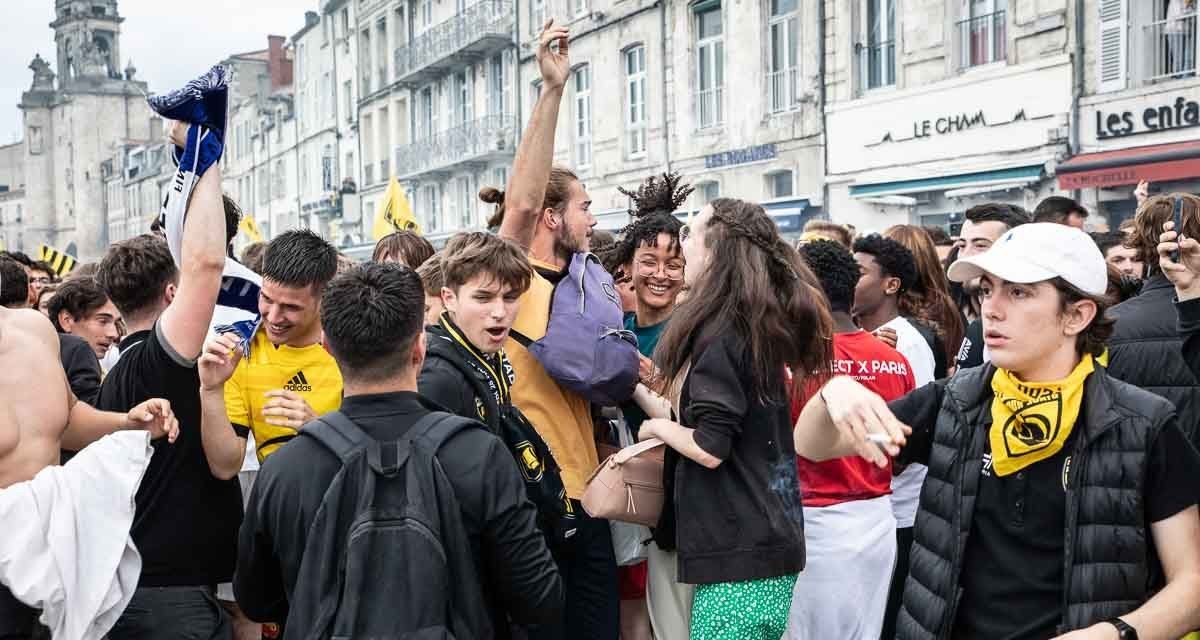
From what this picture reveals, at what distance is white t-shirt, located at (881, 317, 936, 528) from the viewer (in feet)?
16.1

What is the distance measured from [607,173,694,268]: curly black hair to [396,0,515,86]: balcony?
75.3ft

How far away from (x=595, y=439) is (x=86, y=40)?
9006cm

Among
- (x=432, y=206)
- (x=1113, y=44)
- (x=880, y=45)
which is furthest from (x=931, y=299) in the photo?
(x=432, y=206)

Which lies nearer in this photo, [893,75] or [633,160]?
[893,75]

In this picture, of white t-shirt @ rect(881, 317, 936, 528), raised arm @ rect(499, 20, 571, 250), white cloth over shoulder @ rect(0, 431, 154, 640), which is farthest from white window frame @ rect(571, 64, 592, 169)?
white cloth over shoulder @ rect(0, 431, 154, 640)

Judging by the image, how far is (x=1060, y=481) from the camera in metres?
A: 2.81

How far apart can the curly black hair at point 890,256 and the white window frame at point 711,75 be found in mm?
14865

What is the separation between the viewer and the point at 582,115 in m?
24.7

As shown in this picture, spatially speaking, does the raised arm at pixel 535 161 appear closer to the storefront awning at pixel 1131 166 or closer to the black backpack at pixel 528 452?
the black backpack at pixel 528 452

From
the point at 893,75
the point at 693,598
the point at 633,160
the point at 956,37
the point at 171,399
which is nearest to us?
the point at 171,399

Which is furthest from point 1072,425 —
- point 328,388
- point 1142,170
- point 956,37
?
point 956,37

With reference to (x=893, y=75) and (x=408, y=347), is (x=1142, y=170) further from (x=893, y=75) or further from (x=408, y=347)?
(x=408, y=347)

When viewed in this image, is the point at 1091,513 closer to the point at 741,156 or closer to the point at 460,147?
the point at 741,156

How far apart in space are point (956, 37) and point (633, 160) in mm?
8161
